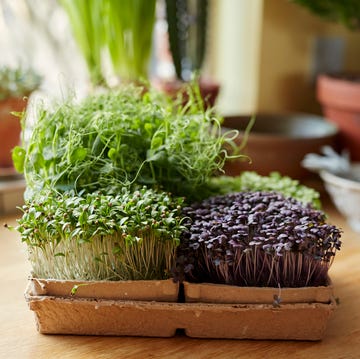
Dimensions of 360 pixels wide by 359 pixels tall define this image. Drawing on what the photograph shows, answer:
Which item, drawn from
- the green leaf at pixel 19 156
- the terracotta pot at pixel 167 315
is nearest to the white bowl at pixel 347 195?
the terracotta pot at pixel 167 315

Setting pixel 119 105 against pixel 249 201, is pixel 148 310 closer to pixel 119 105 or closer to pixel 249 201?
pixel 249 201

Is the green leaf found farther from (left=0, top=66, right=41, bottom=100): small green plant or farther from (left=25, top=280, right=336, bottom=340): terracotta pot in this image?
(left=0, top=66, right=41, bottom=100): small green plant

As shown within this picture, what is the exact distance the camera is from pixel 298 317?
0.78m

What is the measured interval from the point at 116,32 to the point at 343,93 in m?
0.61

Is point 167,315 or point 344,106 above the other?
point 344,106

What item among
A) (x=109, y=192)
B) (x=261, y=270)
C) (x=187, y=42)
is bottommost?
(x=261, y=270)

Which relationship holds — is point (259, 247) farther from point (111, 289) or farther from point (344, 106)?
point (344, 106)

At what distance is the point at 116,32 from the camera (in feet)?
4.83

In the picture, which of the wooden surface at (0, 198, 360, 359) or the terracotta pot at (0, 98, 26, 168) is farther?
the terracotta pot at (0, 98, 26, 168)

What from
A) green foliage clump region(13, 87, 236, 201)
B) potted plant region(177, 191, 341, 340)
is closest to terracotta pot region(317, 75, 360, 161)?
green foliage clump region(13, 87, 236, 201)

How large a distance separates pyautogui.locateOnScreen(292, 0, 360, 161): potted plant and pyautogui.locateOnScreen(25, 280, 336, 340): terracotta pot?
0.76m

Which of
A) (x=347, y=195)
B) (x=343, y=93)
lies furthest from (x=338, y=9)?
(x=347, y=195)

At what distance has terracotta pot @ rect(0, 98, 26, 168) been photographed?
127 cm

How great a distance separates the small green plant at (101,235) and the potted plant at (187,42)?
25.8 inches
